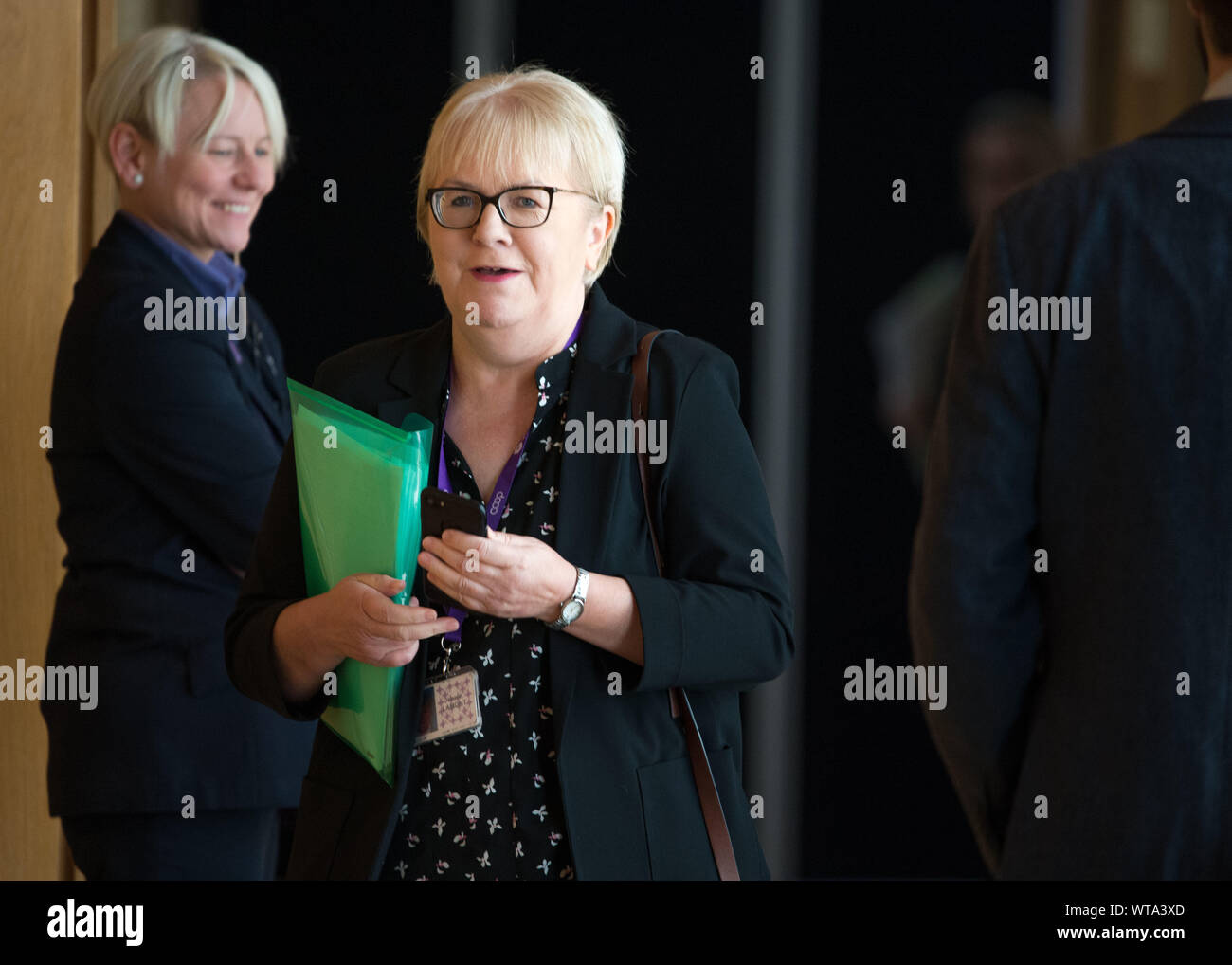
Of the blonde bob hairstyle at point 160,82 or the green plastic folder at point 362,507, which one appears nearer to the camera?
the green plastic folder at point 362,507

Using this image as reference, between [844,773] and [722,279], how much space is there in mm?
1195

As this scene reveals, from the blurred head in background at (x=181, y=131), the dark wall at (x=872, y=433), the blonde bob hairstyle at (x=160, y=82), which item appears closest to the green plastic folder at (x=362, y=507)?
the blurred head in background at (x=181, y=131)

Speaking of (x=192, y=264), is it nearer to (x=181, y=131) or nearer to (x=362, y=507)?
Result: (x=181, y=131)

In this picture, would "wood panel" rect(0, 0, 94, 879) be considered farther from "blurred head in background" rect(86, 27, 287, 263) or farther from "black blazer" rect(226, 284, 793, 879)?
"black blazer" rect(226, 284, 793, 879)

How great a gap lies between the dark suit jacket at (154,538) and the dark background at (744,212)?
59 centimetres

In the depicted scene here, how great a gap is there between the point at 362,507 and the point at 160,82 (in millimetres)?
1236

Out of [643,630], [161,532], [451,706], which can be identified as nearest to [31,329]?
[161,532]

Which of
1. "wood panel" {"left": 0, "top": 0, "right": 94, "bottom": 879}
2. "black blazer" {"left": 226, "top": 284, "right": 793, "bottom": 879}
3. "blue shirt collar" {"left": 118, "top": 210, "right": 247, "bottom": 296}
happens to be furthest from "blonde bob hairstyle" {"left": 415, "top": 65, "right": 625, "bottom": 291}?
"wood panel" {"left": 0, "top": 0, "right": 94, "bottom": 879}

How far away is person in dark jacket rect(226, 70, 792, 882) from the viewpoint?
161 centimetres

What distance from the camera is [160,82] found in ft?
8.09

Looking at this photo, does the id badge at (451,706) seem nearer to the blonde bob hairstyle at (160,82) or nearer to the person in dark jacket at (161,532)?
the person in dark jacket at (161,532)

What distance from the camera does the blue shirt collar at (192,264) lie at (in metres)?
2.39

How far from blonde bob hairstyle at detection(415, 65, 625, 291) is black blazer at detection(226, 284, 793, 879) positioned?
9.1 inches
